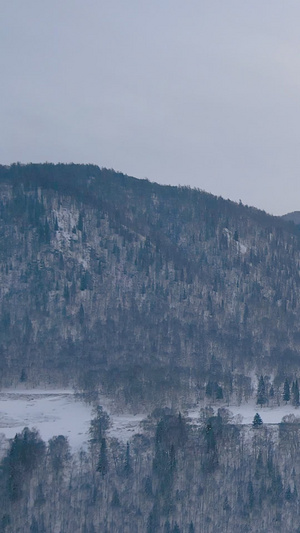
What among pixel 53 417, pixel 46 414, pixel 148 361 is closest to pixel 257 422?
pixel 53 417

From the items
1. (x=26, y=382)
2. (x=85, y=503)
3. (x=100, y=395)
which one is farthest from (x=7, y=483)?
(x=26, y=382)

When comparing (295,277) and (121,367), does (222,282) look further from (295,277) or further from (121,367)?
(121,367)

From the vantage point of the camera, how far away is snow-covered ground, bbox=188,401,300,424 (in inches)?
4047

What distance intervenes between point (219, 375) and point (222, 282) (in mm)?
51588

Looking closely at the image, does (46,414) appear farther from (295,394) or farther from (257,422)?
(295,394)

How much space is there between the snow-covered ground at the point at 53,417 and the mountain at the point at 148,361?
3.50 ft

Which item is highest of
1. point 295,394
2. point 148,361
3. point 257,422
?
point 148,361

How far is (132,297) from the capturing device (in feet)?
537

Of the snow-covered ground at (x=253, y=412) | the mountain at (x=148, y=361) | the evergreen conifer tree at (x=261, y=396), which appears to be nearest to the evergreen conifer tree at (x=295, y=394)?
the mountain at (x=148, y=361)

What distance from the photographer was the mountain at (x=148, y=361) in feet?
275

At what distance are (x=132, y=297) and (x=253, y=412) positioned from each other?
5938 centimetres

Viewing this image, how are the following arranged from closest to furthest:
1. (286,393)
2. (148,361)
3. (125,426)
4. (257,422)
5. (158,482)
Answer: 1. (158,482)
2. (257,422)
3. (125,426)
4. (286,393)
5. (148,361)

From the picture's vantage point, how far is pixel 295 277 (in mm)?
187125

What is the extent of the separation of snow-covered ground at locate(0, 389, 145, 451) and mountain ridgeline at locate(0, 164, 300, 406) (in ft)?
18.3
